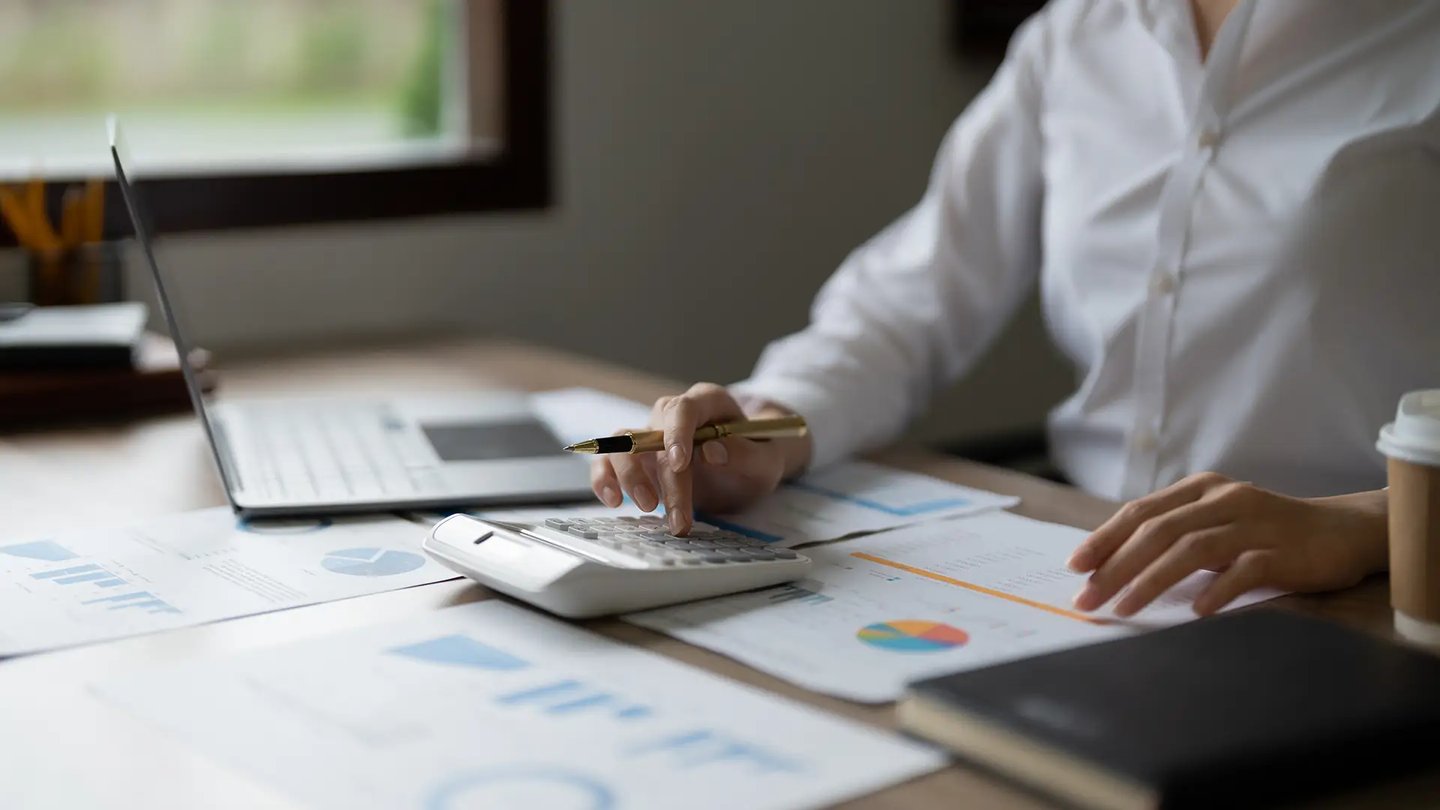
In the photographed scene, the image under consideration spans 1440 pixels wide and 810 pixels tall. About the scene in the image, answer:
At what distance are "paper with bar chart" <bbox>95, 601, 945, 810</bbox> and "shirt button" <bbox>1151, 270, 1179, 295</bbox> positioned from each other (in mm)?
670

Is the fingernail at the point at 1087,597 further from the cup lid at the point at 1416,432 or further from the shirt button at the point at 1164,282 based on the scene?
the shirt button at the point at 1164,282

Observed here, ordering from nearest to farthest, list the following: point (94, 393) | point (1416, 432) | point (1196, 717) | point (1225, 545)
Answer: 1. point (1196, 717)
2. point (1416, 432)
3. point (1225, 545)
4. point (94, 393)

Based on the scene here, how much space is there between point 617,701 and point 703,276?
1.51 metres

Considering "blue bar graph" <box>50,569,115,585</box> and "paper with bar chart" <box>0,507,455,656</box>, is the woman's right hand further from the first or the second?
"blue bar graph" <box>50,569,115,585</box>

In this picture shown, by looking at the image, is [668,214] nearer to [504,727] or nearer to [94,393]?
[94,393]

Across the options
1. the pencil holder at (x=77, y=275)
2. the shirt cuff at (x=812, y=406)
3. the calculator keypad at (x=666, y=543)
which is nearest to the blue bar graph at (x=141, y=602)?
the calculator keypad at (x=666, y=543)

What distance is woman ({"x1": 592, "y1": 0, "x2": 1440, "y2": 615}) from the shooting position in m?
1.17

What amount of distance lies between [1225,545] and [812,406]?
0.41 meters

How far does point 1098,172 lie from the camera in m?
1.35

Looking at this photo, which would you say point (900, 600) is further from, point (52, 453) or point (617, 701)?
point (52, 453)

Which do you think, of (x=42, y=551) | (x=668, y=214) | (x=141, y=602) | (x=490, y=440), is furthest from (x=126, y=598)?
(x=668, y=214)

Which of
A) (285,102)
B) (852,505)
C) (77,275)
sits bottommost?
(852,505)

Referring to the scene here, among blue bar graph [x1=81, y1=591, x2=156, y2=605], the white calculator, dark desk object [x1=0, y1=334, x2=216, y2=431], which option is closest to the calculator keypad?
the white calculator

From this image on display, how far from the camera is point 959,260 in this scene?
146cm
